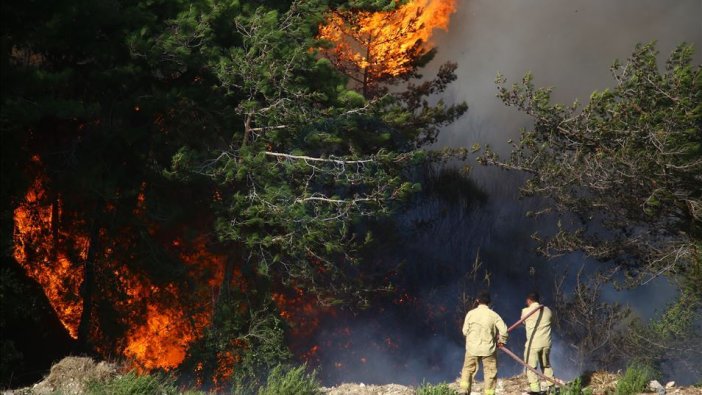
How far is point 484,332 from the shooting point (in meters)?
13.0

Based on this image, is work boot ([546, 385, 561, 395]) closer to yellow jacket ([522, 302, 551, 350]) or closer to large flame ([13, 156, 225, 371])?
yellow jacket ([522, 302, 551, 350])

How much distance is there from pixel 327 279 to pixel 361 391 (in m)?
10.1

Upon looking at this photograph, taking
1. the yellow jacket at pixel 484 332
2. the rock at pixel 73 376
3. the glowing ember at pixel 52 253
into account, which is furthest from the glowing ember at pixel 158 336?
the yellow jacket at pixel 484 332

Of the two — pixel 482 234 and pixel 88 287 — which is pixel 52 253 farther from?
pixel 482 234

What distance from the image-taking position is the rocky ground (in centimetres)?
1330

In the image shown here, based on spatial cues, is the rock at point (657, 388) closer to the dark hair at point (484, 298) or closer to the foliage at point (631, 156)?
the foliage at point (631, 156)

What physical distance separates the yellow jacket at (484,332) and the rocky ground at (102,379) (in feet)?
5.36

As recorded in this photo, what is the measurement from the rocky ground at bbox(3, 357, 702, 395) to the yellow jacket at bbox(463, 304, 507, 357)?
1.63 metres

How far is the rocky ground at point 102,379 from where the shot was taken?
13305mm

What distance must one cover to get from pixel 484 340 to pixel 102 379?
235 inches

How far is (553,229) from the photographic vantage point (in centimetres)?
3841

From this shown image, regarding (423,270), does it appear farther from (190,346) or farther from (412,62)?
(190,346)

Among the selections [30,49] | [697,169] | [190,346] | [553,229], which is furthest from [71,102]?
[553,229]

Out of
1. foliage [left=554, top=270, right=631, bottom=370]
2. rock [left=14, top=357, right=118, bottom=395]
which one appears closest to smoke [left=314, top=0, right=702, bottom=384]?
foliage [left=554, top=270, right=631, bottom=370]
